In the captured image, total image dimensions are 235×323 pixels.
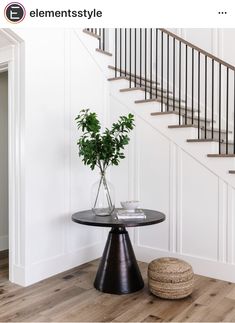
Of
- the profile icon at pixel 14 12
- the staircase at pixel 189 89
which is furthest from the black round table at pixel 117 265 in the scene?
the profile icon at pixel 14 12

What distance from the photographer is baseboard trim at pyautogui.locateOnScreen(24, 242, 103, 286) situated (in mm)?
3057

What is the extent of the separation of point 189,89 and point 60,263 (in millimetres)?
2940

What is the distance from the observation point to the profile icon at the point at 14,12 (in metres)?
2.95

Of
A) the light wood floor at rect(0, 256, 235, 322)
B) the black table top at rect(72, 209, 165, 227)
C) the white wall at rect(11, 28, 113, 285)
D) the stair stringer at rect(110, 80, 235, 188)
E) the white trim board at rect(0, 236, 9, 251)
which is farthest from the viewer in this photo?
the white trim board at rect(0, 236, 9, 251)

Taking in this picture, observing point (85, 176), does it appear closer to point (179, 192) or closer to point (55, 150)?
point (55, 150)

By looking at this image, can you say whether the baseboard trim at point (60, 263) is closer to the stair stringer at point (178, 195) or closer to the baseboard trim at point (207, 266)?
the stair stringer at point (178, 195)

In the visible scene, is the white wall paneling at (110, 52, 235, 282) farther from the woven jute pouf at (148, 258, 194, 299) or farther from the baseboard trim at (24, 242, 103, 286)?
the woven jute pouf at (148, 258, 194, 299)

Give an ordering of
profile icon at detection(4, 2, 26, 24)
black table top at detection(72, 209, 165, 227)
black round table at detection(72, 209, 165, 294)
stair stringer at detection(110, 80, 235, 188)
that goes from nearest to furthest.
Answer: black table top at detection(72, 209, 165, 227)
black round table at detection(72, 209, 165, 294)
profile icon at detection(4, 2, 26, 24)
stair stringer at detection(110, 80, 235, 188)

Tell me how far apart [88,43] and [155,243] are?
2.30 metres

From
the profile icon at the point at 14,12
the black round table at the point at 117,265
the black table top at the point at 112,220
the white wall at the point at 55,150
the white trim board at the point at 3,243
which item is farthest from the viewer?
the white trim board at the point at 3,243

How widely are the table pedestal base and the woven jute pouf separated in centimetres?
18

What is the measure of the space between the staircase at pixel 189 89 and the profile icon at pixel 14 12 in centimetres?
82

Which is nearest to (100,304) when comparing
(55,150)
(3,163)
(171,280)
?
(171,280)

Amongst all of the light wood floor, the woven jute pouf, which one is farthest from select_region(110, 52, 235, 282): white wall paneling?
the woven jute pouf
